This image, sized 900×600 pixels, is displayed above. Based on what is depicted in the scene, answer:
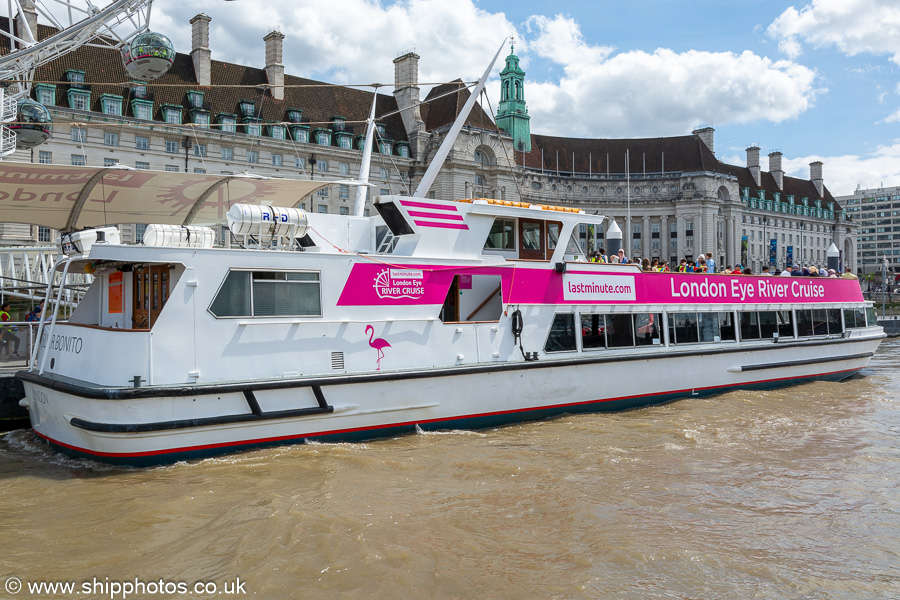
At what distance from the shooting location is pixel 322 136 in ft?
193

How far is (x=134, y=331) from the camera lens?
29.1 feet

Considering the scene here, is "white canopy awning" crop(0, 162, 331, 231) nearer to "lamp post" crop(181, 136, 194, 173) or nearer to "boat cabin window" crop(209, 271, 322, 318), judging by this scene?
"boat cabin window" crop(209, 271, 322, 318)

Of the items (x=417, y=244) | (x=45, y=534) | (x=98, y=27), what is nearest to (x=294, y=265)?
(x=417, y=244)

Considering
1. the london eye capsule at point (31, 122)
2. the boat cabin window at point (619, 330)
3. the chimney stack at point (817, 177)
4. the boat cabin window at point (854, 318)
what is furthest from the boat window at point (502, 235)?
the chimney stack at point (817, 177)

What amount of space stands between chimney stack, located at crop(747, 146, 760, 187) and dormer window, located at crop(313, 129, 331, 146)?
236 ft

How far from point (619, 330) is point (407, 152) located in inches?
2124

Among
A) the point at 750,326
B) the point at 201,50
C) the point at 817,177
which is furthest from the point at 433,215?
the point at 817,177

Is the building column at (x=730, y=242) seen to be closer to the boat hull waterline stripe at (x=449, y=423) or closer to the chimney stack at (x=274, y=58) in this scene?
the chimney stack at (x=274, y=58)

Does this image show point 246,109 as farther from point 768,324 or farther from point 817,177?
point 817,177

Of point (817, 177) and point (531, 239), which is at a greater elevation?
point (817, 177)

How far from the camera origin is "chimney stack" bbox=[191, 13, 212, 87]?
172 ft

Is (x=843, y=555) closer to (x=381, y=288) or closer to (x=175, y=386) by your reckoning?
(x=381, y=288)

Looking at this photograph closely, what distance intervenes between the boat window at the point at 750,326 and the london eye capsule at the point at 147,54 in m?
14.6

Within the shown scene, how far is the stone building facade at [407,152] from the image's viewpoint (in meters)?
46.5
